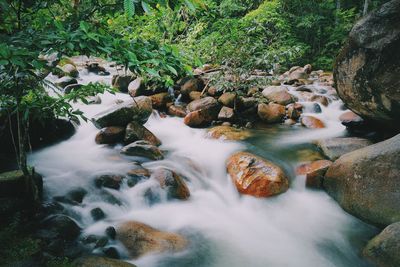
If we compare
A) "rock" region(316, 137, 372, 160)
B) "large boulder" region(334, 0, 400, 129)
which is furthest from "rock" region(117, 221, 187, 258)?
"large boulder" region(334, 0, 400, 129)

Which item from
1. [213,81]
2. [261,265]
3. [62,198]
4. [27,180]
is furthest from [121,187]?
[213,81]

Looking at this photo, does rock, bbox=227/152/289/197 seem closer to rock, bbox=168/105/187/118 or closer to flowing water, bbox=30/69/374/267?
flowing water, bbox=30/69/374/267

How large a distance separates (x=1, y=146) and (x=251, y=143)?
5799mm

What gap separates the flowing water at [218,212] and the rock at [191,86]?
376cm

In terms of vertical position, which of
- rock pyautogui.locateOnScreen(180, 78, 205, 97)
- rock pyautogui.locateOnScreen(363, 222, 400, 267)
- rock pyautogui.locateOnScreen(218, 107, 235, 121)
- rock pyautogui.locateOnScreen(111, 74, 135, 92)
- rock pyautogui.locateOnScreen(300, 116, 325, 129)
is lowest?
rock pyautogui.locateOnScreen(300, 116, 325, 129)

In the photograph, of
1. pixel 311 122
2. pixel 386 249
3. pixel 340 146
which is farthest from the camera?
pixel 311 122

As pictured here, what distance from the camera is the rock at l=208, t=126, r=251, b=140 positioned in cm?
815

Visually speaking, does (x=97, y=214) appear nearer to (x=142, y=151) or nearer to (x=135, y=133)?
(x=142, y=151)

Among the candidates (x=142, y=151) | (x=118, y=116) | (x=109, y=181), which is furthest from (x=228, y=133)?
(x=109, y=181)

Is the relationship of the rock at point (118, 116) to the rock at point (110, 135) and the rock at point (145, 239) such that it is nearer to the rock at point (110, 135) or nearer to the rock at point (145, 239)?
the rock at point (110, 135)

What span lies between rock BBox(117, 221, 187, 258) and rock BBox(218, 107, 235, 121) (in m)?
5.28

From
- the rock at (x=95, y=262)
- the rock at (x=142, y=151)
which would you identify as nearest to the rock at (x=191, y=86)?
the rock at (x=142, y=151)

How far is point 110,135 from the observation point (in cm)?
754

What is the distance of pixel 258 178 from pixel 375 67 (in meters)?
3.20
